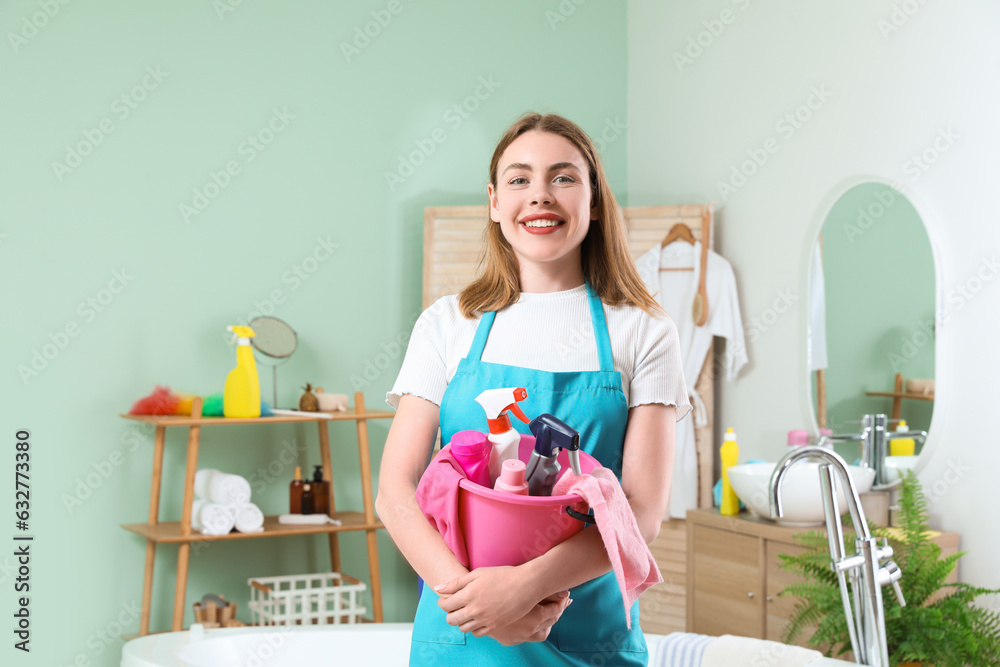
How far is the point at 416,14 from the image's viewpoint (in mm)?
3809

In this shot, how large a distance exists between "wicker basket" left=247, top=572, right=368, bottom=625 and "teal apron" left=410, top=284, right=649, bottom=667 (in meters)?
Result: 2.06

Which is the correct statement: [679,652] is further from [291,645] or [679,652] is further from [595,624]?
[595,624]

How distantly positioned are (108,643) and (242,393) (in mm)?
1034

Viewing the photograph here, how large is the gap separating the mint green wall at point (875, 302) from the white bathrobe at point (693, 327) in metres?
0.42

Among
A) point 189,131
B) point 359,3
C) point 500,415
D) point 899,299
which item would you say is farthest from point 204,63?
point 500,415

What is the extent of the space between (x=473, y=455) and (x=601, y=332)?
0.27 m

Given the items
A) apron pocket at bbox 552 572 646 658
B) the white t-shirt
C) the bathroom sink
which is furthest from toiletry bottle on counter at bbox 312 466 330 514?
apron pocket at bbox 552 572 646 658

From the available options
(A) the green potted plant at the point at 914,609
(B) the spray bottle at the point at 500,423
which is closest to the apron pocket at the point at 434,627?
(B) the spray bottle at the point at 500,423

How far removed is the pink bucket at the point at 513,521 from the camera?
38.9 inches

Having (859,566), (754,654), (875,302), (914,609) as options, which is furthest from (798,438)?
(859,566)

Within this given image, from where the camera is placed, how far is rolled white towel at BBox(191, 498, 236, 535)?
305 centimetres

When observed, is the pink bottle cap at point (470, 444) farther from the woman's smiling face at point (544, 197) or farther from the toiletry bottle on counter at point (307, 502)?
the toiletry bottle on counter at point (307, 502)

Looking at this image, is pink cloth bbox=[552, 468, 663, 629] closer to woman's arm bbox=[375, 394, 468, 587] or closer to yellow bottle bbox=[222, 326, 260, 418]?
woman's arm bbox=[375, 394, 468, 587]

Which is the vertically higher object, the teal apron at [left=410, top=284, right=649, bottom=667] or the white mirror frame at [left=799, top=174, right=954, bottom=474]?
the white mirror frame at [left=799, top=174, right=954, bottom=474]
